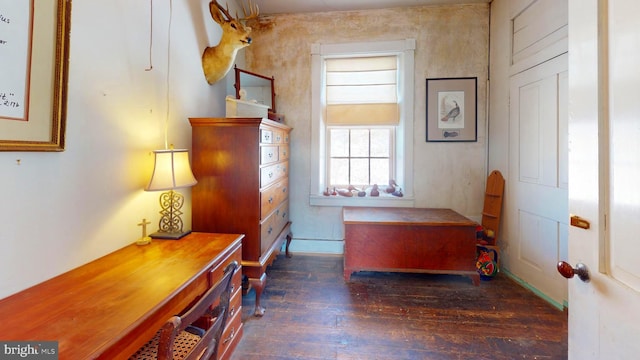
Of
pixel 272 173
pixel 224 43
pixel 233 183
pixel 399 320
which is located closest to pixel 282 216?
pixel 272 173

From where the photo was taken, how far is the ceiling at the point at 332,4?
9.89 ft

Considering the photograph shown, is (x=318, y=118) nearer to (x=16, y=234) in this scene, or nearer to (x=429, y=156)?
(x=429, y=156)

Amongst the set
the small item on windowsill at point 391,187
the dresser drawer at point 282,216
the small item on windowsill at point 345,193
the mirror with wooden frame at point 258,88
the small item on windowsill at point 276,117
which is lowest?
the dresser drawer at point 282,216

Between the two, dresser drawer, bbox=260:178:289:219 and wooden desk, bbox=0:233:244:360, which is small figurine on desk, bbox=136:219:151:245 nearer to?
wooden desk, bbox=0:233:244:360

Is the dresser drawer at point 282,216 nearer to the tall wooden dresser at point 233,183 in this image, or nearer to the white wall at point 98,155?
the tall wooden dresser at point 233,183

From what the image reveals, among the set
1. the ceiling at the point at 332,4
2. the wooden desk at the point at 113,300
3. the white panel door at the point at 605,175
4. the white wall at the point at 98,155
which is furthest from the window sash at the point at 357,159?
the white panel door at the point at 605,175

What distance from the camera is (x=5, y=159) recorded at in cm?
99

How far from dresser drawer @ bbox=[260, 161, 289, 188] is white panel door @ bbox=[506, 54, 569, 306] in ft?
7.70

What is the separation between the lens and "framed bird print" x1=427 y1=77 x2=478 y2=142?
3.10 meters

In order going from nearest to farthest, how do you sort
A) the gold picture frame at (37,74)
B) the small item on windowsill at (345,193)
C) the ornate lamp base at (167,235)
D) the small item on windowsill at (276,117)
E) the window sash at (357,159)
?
the gold picture frame at (37,74), the ornate lamp base at (167,235), the small item on windowsill at (276,117), the small item on windowsill at (345,193), the window sash at (357,159)

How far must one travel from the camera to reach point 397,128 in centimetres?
334

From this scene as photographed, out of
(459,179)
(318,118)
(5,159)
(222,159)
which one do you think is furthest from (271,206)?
(459,179)

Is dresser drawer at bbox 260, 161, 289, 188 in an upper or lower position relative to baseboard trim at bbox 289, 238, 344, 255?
upper

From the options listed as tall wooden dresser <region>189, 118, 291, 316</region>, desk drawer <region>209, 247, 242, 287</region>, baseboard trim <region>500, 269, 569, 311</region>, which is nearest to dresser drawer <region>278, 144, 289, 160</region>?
tall wooden dresser <region>189, 118, 291, 316</region>
